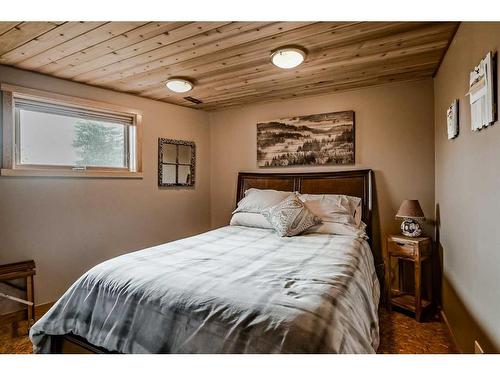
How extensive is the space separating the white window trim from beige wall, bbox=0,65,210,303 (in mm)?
60

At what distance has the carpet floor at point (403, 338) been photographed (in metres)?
1.93

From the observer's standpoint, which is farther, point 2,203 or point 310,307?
point 2,203

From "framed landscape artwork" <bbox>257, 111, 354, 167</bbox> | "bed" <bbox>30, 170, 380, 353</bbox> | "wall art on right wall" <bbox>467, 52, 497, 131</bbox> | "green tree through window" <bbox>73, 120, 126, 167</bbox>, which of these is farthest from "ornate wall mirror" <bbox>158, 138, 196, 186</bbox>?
"wall art on right wall" <bbox>467, 52, 497, 131</bbox>

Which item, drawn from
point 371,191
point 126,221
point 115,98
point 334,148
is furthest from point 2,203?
point 371,191

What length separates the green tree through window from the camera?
2848 mm

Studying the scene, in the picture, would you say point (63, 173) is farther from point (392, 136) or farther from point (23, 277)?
point (392, 136)

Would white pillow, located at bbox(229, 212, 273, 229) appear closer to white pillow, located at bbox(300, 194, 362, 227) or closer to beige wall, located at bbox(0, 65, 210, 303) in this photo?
white pillow, located at bbox(300, 194, 362, 227)

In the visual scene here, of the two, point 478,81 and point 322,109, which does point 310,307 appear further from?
point 322,109

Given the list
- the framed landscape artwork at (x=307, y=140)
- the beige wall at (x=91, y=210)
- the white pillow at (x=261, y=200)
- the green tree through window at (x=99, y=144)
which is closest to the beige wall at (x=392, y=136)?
the framed landscape artwork at (x=307, y=140)

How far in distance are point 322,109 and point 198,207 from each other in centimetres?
209

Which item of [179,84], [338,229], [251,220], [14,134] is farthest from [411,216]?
[14,134]

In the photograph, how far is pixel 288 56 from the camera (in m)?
2.08

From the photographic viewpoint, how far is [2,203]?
2.28m

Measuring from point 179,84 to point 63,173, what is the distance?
A: 1391mm
